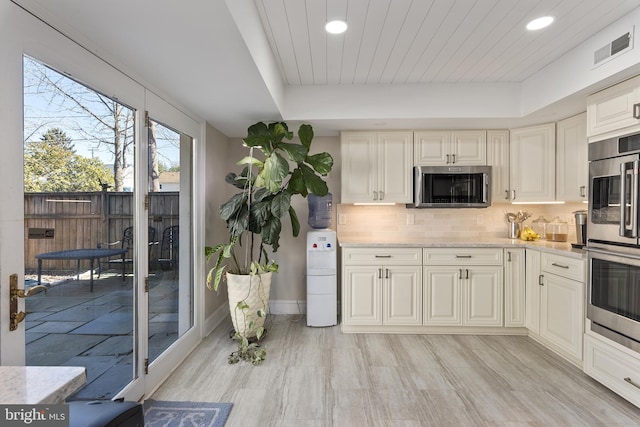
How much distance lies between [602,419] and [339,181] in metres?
3.02

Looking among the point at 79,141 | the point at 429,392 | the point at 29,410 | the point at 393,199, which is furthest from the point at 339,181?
the point at 29,410

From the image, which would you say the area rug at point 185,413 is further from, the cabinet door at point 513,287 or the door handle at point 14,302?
the cabinet door at point 513,287

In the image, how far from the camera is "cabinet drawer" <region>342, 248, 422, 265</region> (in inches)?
128

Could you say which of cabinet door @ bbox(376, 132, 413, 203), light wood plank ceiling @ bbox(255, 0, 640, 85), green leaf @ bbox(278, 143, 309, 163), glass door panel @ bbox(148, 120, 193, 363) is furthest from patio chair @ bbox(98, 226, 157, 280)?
cabinet door @ bbox(376, 132, 413, 203)

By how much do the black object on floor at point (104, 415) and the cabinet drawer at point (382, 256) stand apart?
2.55 meters

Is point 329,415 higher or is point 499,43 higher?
point 499,43

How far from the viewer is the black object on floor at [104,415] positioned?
0.74m

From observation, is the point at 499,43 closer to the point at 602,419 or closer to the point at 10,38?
the point at 602,419

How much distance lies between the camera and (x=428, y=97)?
3.12 m

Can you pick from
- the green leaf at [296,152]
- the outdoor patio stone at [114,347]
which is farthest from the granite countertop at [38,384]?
the green leaf at [296,152]

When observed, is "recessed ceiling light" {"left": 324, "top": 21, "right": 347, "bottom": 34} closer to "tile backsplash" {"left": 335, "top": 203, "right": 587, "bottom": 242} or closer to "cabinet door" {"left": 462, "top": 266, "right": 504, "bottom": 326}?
"tile backsplash" {"left": 335, "top": 203, "right": 587, "bottom": 242}

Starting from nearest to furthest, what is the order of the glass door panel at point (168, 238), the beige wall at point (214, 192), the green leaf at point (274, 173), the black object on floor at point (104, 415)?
the black object on floor at point (104, 415), the glass door panel at point (168, 238), the green leaf at point (274, 173), the beige wall at point (214, 192)

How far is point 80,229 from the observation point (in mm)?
1647

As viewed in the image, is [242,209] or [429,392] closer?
[429,392]
